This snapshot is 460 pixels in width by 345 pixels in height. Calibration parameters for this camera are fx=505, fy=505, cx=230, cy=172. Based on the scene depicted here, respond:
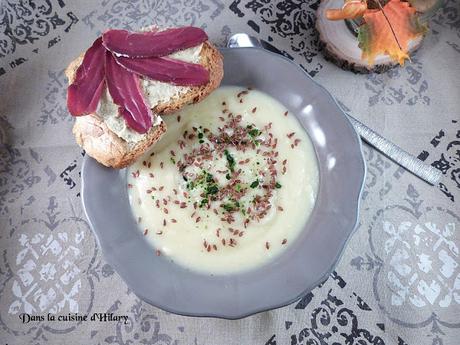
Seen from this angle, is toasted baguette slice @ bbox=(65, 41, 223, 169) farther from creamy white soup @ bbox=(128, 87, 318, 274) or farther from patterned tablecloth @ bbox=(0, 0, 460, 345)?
patterned tablecloth @ bbox=(0, 0, 460, 345)

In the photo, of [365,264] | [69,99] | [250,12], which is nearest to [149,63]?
[69,99]

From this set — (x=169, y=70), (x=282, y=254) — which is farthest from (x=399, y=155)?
(x=169, y=70)

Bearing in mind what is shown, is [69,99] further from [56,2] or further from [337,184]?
[337,184]

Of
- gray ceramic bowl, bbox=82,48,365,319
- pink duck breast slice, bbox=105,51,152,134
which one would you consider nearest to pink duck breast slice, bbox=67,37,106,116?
pink duck breast slice, bbox=105,51,152,134

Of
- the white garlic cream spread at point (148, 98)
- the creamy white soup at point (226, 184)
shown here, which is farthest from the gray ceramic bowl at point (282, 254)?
the white garlic cream spread at point (148, 98)

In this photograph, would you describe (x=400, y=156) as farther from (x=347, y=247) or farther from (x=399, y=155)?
(x=347, y=247)
